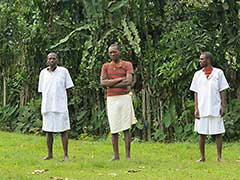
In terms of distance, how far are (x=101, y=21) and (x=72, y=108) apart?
260cm

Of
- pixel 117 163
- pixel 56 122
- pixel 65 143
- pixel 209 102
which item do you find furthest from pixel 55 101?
pixel 209 102

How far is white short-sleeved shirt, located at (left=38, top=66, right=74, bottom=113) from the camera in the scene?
31.0 feet

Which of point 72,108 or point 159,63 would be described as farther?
point 72,108

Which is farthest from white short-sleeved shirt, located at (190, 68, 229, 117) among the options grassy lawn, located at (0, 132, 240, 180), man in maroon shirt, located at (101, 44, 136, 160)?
man in maroon shirt, located at (101, 44, 136, 160)

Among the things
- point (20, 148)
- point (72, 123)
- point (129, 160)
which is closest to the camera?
point (129, 160)

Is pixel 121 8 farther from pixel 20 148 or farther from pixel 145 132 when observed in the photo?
pixel 20 148

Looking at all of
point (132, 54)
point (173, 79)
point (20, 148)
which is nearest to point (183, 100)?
point (173, 79)

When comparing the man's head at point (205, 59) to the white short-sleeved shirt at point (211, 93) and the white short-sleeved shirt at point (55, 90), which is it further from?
the white short-sleeved shirt at point (55, 90)

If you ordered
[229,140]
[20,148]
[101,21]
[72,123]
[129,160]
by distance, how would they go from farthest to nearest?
[72,123] < [101,21] < [229,140] < [20,148] < [129,160]

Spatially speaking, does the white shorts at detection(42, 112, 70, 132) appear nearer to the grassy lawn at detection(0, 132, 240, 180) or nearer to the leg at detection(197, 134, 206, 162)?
the grassy lawn at detection(0, 132, 240, 180)

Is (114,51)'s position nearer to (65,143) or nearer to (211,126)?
(65,143)

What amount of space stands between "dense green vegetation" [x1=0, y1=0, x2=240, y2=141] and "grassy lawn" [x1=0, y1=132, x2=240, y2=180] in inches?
62.0

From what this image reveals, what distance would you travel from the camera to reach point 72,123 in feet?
48.9

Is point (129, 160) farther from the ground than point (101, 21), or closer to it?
closer to it
